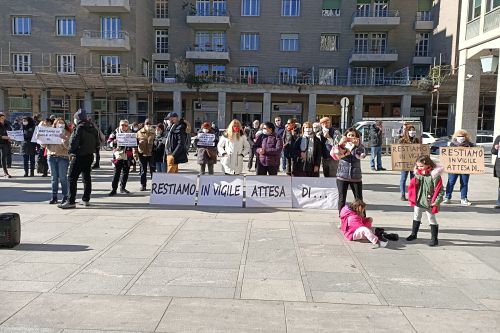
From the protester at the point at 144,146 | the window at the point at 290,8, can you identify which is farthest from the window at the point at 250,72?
the protester at the point at 144,146

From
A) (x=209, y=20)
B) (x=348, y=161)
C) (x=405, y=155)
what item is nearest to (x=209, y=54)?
(x=209, y=20)

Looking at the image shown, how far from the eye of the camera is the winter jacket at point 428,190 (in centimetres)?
666

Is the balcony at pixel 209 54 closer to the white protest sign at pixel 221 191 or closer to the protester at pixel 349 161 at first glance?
the white protest sign at pixel 221 191

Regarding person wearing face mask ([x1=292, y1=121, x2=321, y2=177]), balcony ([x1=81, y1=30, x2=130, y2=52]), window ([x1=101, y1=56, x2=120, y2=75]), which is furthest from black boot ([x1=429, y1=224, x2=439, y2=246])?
window ([x1=101, y1=56, x2=120, y2=75])

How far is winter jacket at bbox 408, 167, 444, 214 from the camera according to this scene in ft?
21.9

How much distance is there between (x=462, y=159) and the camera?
10125 millimetres

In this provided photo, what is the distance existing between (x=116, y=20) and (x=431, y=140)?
2758 centimetres

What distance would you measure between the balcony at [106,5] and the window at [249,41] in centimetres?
1089

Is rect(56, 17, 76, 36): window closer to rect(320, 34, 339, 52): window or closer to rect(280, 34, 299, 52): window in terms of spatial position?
rect(280, 34, 299, 52): window

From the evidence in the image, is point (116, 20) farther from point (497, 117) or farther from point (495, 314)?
point (495, 314)

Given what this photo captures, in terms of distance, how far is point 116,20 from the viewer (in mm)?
37812

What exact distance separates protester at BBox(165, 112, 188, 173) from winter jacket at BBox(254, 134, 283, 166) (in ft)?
6.04

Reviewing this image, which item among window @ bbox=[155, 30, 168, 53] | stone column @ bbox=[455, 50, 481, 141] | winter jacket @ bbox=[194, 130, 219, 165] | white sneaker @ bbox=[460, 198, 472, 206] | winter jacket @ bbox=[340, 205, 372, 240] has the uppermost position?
window @ bbox=[155, 30, 168, 53]

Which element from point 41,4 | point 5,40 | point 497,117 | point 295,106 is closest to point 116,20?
point 41,4
